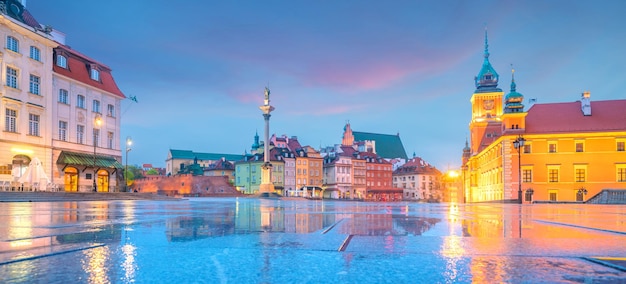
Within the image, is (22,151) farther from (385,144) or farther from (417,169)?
(385,144)

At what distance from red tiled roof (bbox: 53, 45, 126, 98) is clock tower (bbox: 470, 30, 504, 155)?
72784 millimetres

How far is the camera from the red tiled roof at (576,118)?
53844 mm

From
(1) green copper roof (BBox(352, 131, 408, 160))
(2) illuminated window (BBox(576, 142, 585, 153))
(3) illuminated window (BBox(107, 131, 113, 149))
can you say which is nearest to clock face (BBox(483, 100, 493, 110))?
→ (2) illuminated window (BBox(576, 142, 585, 153))

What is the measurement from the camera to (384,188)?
126m

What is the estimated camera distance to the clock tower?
310ft

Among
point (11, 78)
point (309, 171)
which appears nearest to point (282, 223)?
point (11, 78)

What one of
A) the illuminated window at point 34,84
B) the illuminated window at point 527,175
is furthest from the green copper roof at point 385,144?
the illuminated window at point 34,84

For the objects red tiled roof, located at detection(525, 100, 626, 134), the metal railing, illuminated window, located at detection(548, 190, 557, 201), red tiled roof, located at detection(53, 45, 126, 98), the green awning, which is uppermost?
red tiled roof, located at detection(53, 45, 126, 98)

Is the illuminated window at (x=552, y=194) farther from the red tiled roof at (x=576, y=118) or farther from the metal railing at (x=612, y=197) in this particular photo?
the metal railing at (x=612, y=197)

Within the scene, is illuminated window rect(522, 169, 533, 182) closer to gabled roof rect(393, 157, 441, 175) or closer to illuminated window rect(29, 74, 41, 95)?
illuminated window rect(29, 74, 41, 95)

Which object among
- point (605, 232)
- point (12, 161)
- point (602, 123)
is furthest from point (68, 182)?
point (602, 123)

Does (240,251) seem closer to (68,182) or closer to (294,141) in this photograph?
(68,182)

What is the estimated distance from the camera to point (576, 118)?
55531 mm

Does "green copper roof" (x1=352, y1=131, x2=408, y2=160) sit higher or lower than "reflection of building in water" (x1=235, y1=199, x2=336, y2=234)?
higher
